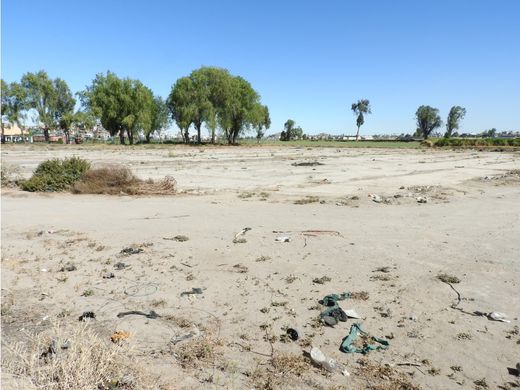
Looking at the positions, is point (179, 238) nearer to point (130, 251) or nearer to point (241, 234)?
point (130, 251)

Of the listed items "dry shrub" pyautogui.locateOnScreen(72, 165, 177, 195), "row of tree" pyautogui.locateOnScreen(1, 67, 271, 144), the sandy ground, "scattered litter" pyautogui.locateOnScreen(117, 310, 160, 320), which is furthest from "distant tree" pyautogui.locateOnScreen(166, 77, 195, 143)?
"scattered litter" pyautogui.locateOnScreen(117, 310, 160, 320)

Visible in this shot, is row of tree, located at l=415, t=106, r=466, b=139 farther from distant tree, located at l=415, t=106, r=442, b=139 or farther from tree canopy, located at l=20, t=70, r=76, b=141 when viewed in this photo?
tree canopy, located at l=20, t=70, r=76, b=141

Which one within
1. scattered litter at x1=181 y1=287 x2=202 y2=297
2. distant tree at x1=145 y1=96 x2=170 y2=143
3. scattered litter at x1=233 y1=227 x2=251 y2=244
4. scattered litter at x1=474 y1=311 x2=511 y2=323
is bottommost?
scattered litter at x1=181 y1=287 x2=202 y2=297

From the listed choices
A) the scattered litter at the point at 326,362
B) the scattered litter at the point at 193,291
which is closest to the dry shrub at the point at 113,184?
the scattered litter at the point at 193,291

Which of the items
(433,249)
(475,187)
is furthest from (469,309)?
(475,187)

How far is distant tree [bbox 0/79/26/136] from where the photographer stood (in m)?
77.1

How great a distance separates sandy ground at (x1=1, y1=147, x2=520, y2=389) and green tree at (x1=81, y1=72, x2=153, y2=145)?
66062 mm

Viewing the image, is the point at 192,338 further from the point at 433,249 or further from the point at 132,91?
the point at 132,91

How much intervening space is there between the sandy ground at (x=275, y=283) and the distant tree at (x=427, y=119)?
498 ft

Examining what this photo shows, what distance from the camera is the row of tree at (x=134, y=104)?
73750 millimetres

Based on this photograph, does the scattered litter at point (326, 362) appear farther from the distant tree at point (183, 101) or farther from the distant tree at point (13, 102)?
the distant tree at point (13, 102)

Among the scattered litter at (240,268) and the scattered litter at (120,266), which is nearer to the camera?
the scattered litter at (240,268)

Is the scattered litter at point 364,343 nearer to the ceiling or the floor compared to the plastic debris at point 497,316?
nearer to the floor

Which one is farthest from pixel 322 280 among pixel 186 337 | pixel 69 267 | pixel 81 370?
pixel 69 267
